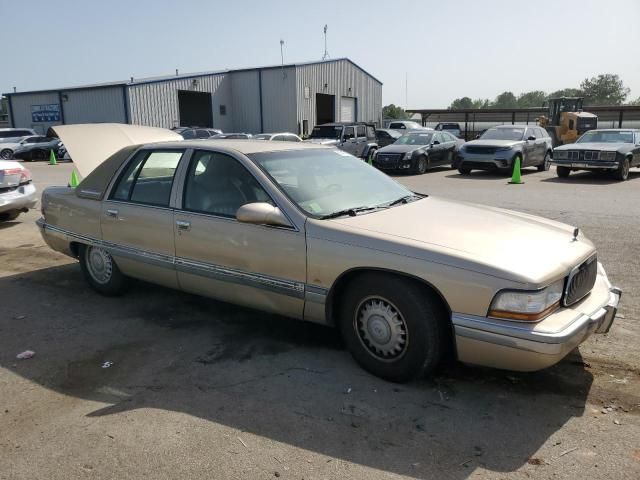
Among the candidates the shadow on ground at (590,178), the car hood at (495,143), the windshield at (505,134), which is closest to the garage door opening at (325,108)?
the windshield at (505,134)

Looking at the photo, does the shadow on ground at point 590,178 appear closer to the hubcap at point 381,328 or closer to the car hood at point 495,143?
the car hood at point 495,143

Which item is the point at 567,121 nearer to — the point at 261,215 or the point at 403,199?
the point at 403,199

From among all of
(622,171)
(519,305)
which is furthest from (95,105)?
(519,305)

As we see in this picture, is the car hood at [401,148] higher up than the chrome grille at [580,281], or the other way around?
the car hood at [401,148]

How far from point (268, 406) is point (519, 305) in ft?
5.32

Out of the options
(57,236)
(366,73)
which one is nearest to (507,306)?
(57,236)

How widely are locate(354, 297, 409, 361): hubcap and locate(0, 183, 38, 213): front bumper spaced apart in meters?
7.73

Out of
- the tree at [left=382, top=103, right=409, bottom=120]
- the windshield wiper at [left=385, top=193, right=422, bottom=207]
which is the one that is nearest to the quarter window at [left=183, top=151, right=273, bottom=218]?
the windshield wiper at [left=385, top=193, right=422, bottom=207]

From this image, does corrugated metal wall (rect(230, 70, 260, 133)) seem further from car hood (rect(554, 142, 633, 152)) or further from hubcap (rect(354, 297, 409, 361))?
hubcap (rect(354, 297, 409, 361))

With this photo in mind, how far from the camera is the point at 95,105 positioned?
31.9 m

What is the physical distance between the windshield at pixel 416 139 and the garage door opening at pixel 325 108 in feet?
63.4

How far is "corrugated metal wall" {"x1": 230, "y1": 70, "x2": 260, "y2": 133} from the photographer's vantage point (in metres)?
35.3

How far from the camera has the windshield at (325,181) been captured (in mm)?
4018

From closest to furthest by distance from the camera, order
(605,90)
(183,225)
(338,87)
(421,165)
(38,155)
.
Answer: (183,225), (421,165), (38,155), (338,87), (605,90)
